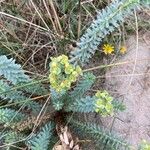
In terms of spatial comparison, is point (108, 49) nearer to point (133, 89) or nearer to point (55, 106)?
point (133, 89)

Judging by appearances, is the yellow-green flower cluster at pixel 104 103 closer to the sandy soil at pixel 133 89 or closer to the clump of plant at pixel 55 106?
the clump of plant at pixel 55 106

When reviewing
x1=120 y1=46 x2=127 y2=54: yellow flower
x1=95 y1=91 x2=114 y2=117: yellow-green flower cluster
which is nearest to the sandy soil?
x1=120 y1=46 x2=127 y2=54: yellow flower

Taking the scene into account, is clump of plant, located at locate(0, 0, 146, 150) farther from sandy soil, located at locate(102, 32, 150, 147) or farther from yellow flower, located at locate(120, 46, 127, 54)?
yellow flower, located at locate(120, 46, 127, 54)

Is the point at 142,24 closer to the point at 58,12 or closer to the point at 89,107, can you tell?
the point at 58,12

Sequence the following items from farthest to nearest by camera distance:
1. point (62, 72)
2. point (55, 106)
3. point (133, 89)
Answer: point (133, 89)
point (55, 106)
point (62, 72)

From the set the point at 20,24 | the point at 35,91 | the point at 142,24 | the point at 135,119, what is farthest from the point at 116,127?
the point at 20,24

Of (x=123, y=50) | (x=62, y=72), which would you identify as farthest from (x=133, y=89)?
(x=62, y=72)
